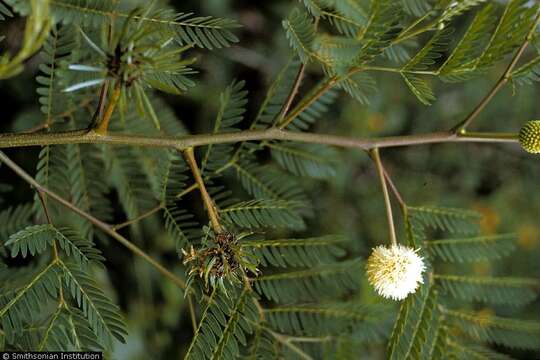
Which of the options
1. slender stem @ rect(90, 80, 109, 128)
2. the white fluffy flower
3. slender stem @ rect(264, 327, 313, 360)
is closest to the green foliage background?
slender stem @ rect(264, 327, 313, 360)

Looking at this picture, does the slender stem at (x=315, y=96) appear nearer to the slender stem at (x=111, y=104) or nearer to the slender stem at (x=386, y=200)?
the slender stem at (x=386, y=200)

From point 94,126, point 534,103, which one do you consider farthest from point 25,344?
point 534,103

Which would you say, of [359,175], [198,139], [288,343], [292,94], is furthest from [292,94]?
[359,175]

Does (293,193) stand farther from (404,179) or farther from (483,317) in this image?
(404,179)

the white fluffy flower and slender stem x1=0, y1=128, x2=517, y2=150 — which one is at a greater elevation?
slender stem x1=0, y1=128, x2=517, y2=150

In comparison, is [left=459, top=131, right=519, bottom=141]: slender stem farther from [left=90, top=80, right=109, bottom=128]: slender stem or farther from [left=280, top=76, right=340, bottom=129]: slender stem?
[left=90, top=80, right=109, bottom=128]: slender stem

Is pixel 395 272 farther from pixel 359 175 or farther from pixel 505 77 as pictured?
pixel 359 175

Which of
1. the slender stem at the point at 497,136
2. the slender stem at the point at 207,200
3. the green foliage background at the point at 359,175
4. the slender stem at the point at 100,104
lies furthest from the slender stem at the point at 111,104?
the green foliage background at the point at 359,175
